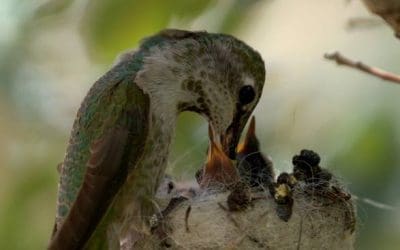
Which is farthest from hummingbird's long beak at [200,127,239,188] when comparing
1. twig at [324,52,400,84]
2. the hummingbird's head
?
twig at [324,52,400,84]

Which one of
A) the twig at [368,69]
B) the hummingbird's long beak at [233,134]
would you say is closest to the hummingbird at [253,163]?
the hummingbird's long beak at [233,134]

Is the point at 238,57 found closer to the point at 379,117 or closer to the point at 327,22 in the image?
the point at 379,117

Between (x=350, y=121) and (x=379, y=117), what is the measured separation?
0.54ft

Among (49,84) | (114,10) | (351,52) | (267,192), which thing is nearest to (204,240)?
(267,192)

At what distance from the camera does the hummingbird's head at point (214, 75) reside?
4.39 metres

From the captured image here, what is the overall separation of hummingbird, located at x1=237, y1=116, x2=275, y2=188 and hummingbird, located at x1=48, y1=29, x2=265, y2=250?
16cm

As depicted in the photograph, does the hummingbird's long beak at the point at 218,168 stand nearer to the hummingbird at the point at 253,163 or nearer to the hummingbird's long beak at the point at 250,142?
the hummingbird at the point at 253,163

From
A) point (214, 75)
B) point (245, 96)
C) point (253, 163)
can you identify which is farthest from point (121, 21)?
point (253, 163)

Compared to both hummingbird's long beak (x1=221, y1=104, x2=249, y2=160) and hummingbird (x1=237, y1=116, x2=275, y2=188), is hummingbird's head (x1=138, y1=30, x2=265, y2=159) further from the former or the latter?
hummingbird (x1=237, y1=116, x2=275, y2=188)

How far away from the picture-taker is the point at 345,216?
445 cm

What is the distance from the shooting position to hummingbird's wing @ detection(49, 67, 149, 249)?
399 centimetres

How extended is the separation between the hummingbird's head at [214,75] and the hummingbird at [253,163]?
14 centimetres

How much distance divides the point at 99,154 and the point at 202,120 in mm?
970

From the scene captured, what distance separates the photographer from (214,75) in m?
4.46
